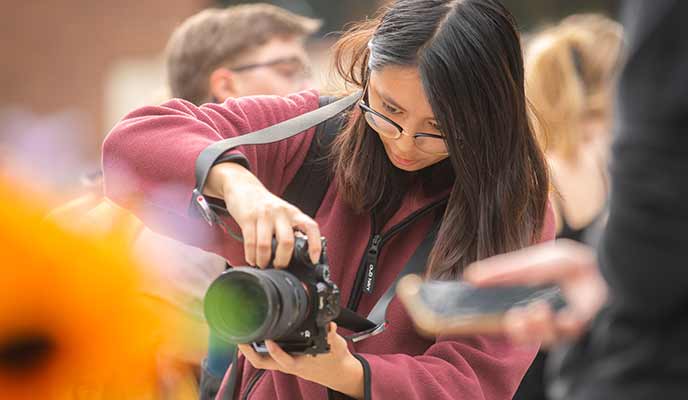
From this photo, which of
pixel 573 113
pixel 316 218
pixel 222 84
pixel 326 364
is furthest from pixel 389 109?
pixel 573 113

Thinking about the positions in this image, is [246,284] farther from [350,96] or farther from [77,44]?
[77,44]

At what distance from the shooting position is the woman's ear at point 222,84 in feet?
9.81

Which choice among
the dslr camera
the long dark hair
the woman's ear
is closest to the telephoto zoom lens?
the dslr camera

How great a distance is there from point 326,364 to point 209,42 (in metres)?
1.71

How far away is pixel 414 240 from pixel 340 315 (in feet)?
0.98

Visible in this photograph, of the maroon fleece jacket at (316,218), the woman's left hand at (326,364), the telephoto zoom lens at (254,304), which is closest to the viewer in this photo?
the telephoto zoom lens at (254,304)

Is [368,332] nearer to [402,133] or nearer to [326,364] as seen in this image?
[326,364]

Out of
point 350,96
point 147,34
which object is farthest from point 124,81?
point 350,96

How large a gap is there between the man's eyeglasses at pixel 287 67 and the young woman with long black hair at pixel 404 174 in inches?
45.2

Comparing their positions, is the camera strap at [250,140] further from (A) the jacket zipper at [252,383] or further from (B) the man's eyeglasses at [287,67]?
(B) the man's eyeglasses at [287,67]

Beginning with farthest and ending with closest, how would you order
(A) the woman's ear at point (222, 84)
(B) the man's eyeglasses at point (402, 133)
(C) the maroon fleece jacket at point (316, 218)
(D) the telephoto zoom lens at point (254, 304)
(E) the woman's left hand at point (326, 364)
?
1. (A) the woman's ear at point (222, 84)
2. (B) the man's eyeglasses at point (402, 133)
3. (C) the maroon fleece jacket at point (316, 218)
4. (E) the woman's left hand at point (326, 364)
5. (D) the telephoto zoom lens at point (254, 304)

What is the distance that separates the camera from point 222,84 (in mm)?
3014

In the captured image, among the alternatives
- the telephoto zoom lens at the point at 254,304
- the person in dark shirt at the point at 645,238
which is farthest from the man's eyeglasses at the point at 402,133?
the person in dark shirt at the point at 645,238

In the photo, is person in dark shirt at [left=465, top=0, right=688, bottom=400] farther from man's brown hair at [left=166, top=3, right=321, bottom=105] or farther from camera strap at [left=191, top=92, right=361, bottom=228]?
man's brown hair at [left=166, top=3, right=321, bottom=105]
